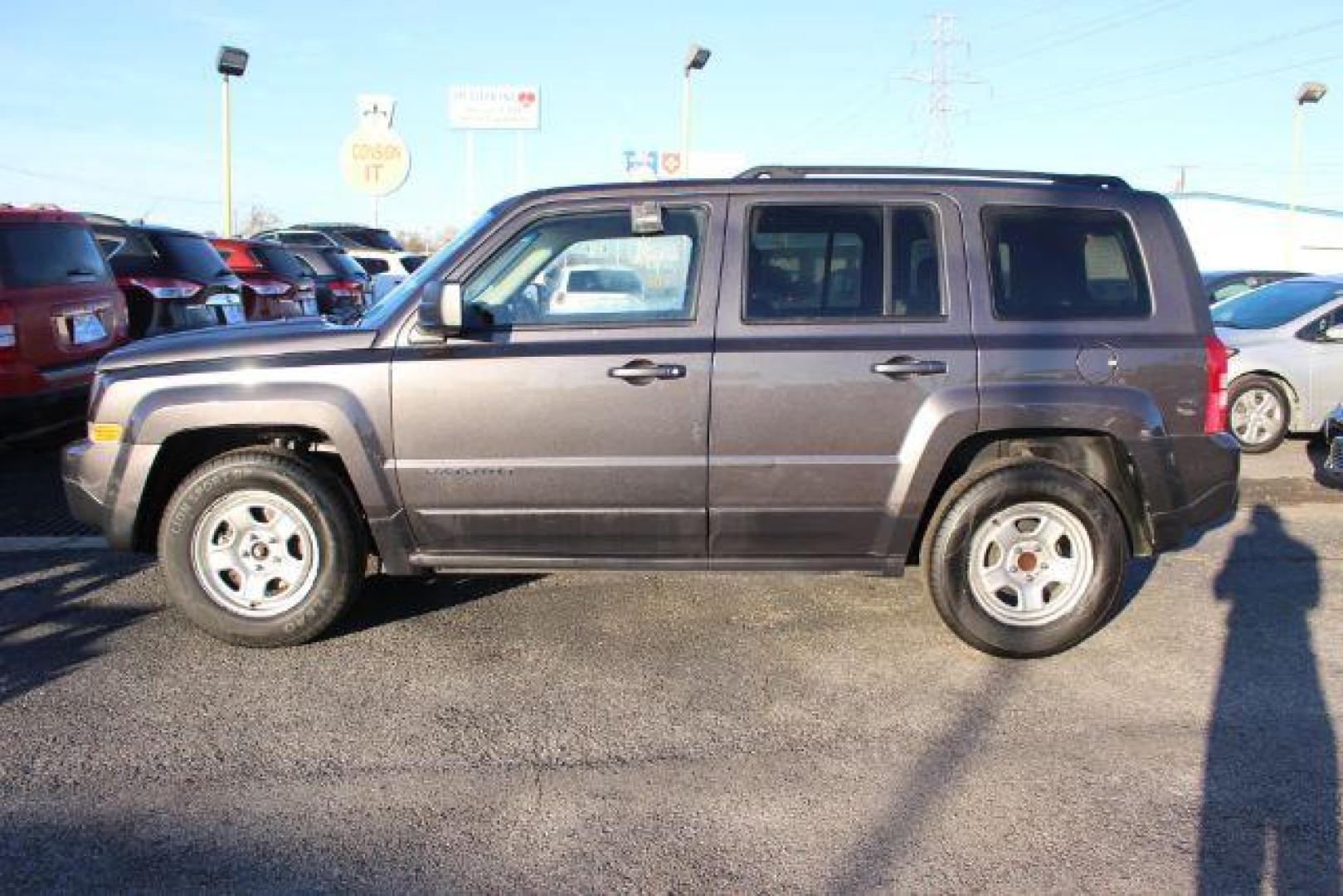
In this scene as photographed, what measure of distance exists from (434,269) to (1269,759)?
3.67 meters

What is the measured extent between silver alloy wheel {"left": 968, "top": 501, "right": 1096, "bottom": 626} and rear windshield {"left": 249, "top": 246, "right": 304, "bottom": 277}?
33.9 feet

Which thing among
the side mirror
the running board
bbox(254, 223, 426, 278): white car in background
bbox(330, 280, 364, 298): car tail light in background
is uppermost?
bbox(254, 223, 426, 278): white car in background

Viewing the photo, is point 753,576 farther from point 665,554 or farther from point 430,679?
point 430,679

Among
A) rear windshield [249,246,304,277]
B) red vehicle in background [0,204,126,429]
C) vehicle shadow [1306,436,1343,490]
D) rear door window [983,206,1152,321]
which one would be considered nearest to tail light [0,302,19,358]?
red vehicle in background [0,204,126,429]

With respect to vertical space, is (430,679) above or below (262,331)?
below

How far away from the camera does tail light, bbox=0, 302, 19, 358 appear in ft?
21.7

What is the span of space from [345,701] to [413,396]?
123 centimetres

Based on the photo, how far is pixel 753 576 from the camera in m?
5.43

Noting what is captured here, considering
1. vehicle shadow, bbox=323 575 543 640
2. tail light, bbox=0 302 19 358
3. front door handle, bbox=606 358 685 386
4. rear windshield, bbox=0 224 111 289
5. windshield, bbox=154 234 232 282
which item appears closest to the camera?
front door handle, bbox=606 358 685 386

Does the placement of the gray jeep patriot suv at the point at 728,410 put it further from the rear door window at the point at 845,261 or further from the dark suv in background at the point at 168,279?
the dark suv in background at the point at 168,279

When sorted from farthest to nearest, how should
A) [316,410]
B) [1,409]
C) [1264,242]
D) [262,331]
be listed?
[1264,242] → [1,409] → [262,331] → [316,410]

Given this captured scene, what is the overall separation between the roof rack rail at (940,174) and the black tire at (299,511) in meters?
2.27

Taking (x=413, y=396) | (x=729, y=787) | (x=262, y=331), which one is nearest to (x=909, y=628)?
(x=729, y=787)

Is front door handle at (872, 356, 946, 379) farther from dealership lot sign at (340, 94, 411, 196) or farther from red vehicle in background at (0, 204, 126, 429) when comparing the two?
dealership lot sign at (340, 94, 411, 196)
